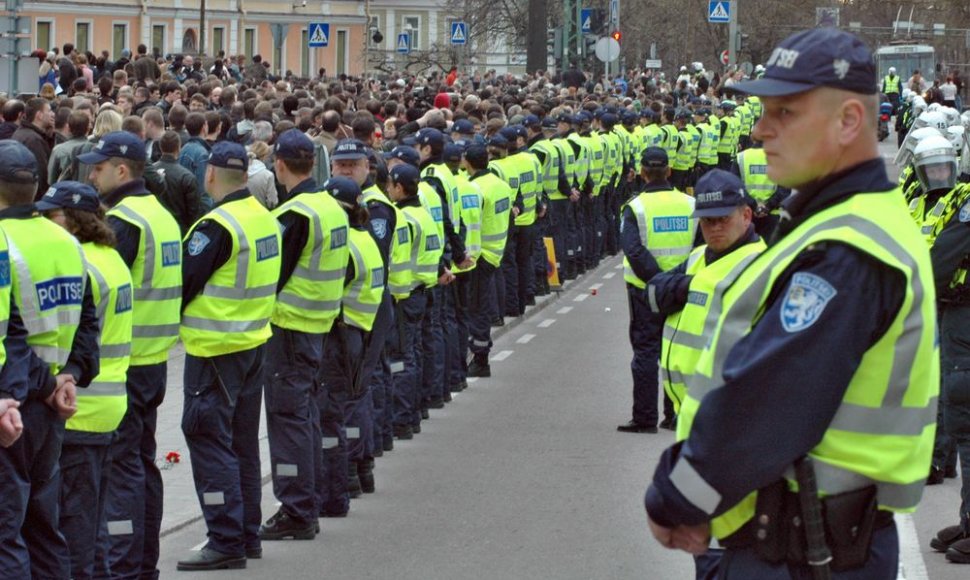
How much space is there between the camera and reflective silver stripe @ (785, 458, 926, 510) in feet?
13.1

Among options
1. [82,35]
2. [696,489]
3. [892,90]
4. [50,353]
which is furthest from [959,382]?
[82,35]

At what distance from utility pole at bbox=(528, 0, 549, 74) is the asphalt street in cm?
3454

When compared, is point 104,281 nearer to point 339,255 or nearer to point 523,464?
point 339,255

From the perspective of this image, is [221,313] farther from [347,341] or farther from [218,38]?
[218,38]

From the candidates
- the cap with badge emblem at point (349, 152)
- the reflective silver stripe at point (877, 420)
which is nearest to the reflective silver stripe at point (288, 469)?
the cap with badge emblem at point (349, 152)

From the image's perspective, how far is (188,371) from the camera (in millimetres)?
9352

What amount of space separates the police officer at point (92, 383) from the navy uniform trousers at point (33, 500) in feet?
1.20

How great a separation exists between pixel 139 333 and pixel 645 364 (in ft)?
20.6

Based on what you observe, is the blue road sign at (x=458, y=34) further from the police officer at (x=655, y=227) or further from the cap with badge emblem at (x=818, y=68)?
the cap with badge emblem at (x=818, y=68)

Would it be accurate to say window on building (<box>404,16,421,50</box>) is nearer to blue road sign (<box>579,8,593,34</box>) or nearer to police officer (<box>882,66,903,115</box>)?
police officer (<box>882,66,903,115</box>)

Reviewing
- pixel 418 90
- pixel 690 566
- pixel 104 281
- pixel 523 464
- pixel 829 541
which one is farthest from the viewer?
pixel 418 90

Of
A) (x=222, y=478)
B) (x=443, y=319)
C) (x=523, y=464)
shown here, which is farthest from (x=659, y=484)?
(x=443, y=319)

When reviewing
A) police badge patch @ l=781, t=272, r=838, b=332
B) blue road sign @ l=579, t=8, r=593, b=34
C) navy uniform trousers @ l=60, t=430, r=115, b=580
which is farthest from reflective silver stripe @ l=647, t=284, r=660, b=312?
blue road sign @ l=579, t=8, r=593, b=34

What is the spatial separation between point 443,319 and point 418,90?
1885 centimetres
